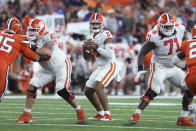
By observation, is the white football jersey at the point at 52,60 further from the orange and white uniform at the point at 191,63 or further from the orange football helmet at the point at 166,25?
the orange and white uniform at the point at 191,63

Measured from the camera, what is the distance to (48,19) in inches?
607

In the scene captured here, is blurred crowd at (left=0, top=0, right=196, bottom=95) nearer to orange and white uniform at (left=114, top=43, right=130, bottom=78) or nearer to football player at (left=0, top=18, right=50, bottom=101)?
orange and white uniform at (left=114, top=43, right=130, bottom=78)

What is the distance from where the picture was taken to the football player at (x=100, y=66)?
837 cm

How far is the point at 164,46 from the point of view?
792 cm

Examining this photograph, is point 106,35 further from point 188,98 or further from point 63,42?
point 63,42

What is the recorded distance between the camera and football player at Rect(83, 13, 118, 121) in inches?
329

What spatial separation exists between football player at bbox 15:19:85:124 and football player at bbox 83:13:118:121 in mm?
595

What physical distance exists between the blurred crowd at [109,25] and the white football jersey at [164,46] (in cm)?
716

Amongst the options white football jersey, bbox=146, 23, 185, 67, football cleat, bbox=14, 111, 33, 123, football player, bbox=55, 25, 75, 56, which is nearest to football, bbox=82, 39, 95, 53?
white football jersey, bbox=146, 23, 185, 67

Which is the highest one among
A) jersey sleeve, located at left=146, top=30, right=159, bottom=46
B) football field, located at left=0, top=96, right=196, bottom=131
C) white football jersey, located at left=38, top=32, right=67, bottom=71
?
jersey sleeve, located at left=146, top=30, right=159, bottom=46

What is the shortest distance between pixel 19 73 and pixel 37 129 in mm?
9032

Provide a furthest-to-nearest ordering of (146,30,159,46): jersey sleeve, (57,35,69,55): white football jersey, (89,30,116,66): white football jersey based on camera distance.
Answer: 1. (57,35,69,55): white football jersey
2. (89,30,116,66): white football jersey
3. (146,30,159,46): jersey sleeve

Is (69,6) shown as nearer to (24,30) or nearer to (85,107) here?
(85,107)

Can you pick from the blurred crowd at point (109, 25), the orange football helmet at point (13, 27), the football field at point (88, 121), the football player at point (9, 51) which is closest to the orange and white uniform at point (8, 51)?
the football player at point (9, 51)
